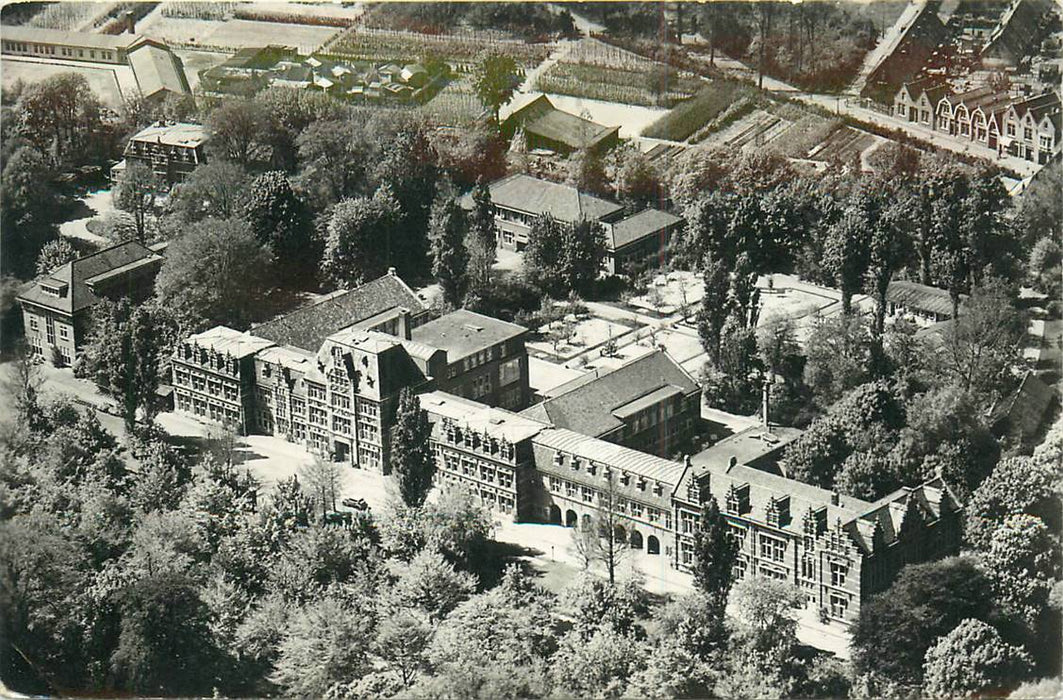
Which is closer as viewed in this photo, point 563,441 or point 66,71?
point 563,441

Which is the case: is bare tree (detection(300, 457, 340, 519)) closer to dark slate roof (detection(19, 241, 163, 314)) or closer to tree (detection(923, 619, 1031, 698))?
dark slate roof (detection(19, 241, 163, 314))

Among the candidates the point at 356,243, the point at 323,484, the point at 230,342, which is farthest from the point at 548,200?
the point at 323,484

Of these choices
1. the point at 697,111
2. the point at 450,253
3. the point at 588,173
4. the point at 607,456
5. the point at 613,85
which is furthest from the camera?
the point at 588,173

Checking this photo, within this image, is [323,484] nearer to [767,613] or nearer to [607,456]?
[607,456]

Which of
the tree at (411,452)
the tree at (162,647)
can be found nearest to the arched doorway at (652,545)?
the tree at (411,452)

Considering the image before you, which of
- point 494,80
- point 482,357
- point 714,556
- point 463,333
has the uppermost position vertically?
point 494,80

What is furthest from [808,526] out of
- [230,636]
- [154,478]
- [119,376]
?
[119,376]

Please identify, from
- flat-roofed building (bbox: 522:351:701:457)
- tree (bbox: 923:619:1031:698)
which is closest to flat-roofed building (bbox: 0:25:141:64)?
flat-roofed building (bbox: 522:351:701:457)

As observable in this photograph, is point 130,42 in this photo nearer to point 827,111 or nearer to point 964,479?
point 827,111
